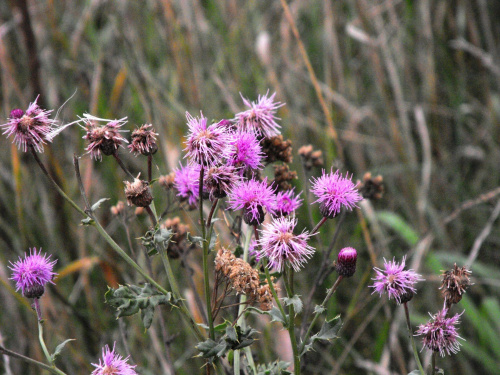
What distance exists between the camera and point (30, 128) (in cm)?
98

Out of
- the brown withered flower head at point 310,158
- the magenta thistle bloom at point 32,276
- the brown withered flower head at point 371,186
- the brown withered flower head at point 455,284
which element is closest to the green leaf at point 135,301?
the magenta thistle bloom at point 32,276

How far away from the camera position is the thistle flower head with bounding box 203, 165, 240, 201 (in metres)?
1.00

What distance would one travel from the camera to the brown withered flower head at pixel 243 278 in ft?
3.34

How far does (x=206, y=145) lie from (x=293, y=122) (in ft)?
6.65

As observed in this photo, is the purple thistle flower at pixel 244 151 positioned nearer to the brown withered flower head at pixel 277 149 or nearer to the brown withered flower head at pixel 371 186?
the brown withered flower head at pixel 277 149

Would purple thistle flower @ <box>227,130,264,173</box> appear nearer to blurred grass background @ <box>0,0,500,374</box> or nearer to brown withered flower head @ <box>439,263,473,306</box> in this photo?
brown withered flower head @ <box>439,263,473,306</box>

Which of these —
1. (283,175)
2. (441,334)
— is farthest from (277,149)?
(441,334)

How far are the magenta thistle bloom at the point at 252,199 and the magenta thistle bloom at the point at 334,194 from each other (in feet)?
0.36

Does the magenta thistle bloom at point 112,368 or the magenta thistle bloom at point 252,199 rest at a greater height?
the magenta thistle bloom at point 252,199

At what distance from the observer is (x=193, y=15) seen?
2848 mm

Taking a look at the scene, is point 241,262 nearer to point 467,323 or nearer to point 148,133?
point 148,133

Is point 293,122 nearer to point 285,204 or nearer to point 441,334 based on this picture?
point 285,204

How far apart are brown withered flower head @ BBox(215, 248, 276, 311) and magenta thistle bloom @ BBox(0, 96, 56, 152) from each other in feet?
1.33

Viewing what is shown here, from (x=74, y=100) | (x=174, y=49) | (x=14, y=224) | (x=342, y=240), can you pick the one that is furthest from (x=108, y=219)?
(x=342, y=240)
